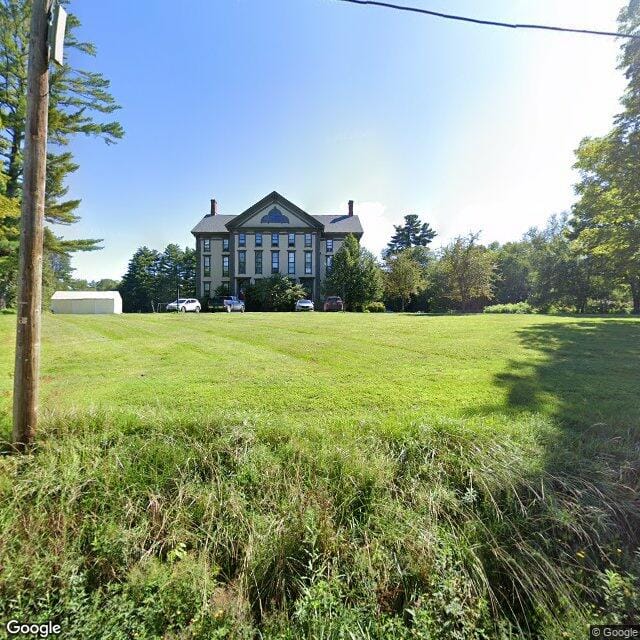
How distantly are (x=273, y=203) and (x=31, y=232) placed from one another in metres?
42.1

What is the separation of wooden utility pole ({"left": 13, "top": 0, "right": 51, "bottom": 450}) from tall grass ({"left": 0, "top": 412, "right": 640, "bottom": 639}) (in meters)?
0.35

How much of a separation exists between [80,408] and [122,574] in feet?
6.70

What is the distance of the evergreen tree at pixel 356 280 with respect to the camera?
37.0 meters

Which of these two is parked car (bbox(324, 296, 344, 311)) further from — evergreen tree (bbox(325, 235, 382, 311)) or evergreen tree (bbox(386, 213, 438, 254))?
evergreen tree (bbox(386, 213, 438, 254))

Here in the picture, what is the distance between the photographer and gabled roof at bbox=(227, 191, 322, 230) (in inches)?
1655

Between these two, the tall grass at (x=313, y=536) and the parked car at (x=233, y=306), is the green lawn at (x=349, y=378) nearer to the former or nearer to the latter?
the tall grass at (x=313, y=536)

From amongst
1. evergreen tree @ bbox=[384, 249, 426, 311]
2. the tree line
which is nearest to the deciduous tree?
evergreen tree @ bbox=[384, 249, 426, 311]

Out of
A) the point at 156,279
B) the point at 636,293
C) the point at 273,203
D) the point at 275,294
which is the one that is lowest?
the point at 636,293


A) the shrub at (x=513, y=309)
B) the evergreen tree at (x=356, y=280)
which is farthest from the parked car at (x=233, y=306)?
the shrub at (x=513, y=309)

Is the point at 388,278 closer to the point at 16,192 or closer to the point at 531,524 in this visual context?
the point at 16,192

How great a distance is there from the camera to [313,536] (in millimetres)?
2373

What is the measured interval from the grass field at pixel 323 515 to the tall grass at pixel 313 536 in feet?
0.04

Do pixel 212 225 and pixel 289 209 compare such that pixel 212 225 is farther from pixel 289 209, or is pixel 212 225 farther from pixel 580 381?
pixel 580 381

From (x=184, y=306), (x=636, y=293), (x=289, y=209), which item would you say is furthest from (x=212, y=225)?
(x=636, y=293)
